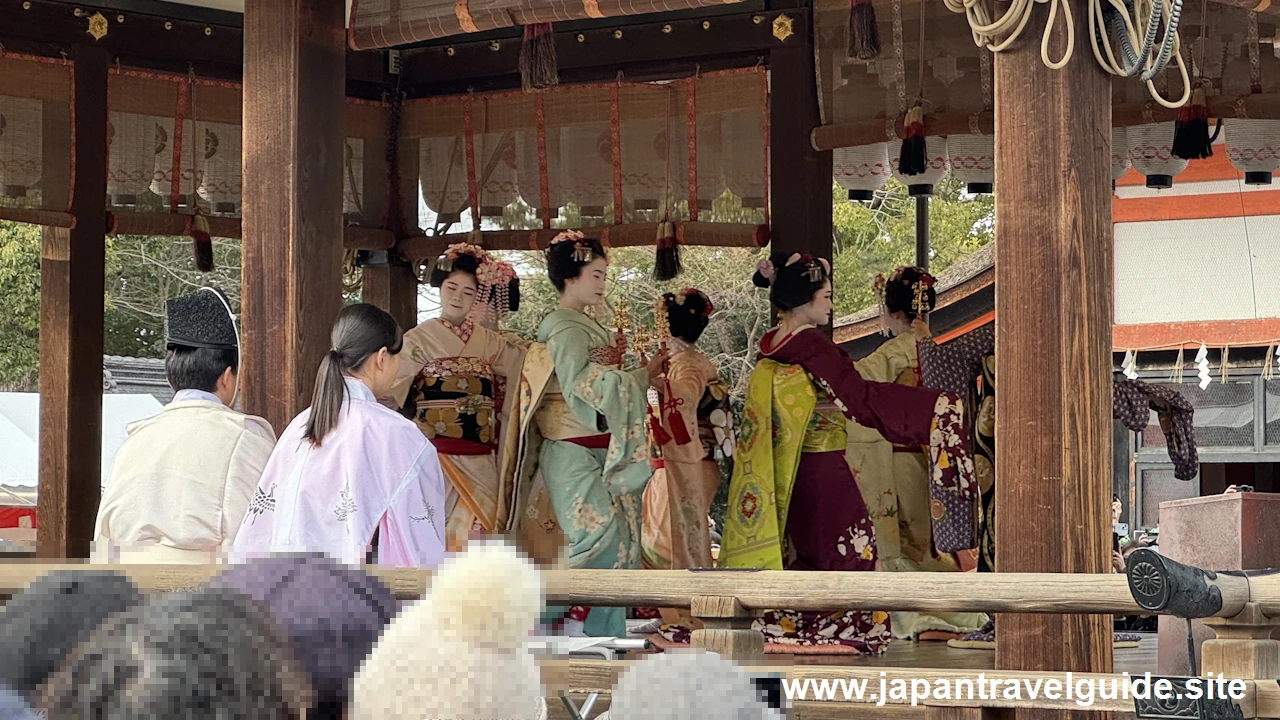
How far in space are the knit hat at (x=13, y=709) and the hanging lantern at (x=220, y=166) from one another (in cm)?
732

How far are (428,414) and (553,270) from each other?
839 millimetres

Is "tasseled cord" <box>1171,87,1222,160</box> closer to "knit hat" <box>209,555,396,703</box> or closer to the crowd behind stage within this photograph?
the crowd behind stage

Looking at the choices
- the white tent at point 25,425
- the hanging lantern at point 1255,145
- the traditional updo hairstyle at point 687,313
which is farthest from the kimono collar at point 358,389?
the white tent at point 25,425

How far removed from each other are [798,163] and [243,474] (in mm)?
4121

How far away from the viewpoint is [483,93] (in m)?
8.33

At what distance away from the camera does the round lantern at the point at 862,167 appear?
26.5ft

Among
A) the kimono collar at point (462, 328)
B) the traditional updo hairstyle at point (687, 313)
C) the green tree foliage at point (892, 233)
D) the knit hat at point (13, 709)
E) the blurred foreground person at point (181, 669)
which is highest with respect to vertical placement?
the green tree foliage at point (892, 233)

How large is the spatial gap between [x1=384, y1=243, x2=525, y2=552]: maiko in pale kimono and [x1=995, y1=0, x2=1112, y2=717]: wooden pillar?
11.1 ft

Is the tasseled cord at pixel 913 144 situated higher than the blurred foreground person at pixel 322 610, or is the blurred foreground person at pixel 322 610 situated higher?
the tasseled cord at pixel 913 144

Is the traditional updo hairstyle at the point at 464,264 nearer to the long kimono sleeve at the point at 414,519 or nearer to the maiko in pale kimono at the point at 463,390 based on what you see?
the maiko in pale kimono at the point at 463,390

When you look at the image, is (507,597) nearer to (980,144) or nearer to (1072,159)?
(1072,159)

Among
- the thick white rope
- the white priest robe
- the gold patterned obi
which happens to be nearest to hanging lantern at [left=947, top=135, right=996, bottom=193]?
the gold patterned obi

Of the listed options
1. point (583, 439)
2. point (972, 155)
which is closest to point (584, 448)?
point (583, 439)

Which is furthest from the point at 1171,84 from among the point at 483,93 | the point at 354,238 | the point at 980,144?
the point at 354,238
